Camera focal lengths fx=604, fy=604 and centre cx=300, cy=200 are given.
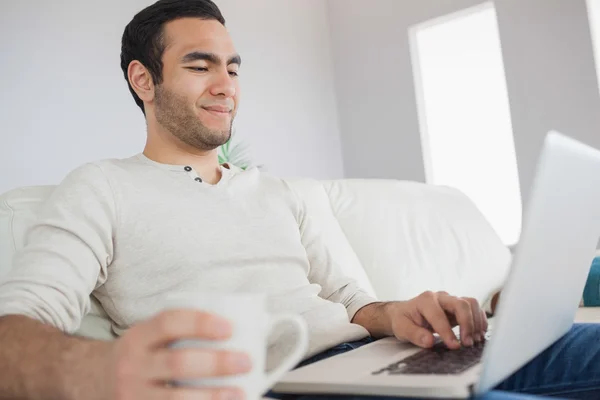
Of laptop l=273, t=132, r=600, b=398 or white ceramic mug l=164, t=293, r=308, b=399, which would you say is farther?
laptop l=273, t=132, r=600, b=398

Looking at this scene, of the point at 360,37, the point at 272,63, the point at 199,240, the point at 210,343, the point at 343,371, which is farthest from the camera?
the point at 360,37

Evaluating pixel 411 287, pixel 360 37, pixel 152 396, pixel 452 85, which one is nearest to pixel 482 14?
pixel 452 85

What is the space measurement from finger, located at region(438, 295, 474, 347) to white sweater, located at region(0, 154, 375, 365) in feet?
0.84

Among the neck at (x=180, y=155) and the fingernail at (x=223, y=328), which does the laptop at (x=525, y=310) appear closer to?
the fingernail at (x=223, y=328)

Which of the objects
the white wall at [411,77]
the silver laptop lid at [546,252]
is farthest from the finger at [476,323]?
the white wall at [411,77]

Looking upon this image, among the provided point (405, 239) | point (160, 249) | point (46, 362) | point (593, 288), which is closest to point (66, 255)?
point (160, 249)

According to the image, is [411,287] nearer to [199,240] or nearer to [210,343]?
[199,240]

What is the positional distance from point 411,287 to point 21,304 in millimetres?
1249

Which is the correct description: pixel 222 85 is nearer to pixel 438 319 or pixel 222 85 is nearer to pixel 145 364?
pixel 438 319

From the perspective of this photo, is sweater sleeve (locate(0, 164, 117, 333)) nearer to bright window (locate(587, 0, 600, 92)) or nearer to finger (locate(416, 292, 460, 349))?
finger (locate(416, 292, 460, 349))

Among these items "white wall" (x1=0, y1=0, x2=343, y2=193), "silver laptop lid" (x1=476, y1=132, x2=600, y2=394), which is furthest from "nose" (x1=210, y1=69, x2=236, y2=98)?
"white wall" (x1=0, y1=0, x2=343, y2=193)

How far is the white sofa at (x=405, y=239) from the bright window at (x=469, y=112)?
2.12 metres

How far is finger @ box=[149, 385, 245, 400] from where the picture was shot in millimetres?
496

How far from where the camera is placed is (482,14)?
14.4ft
